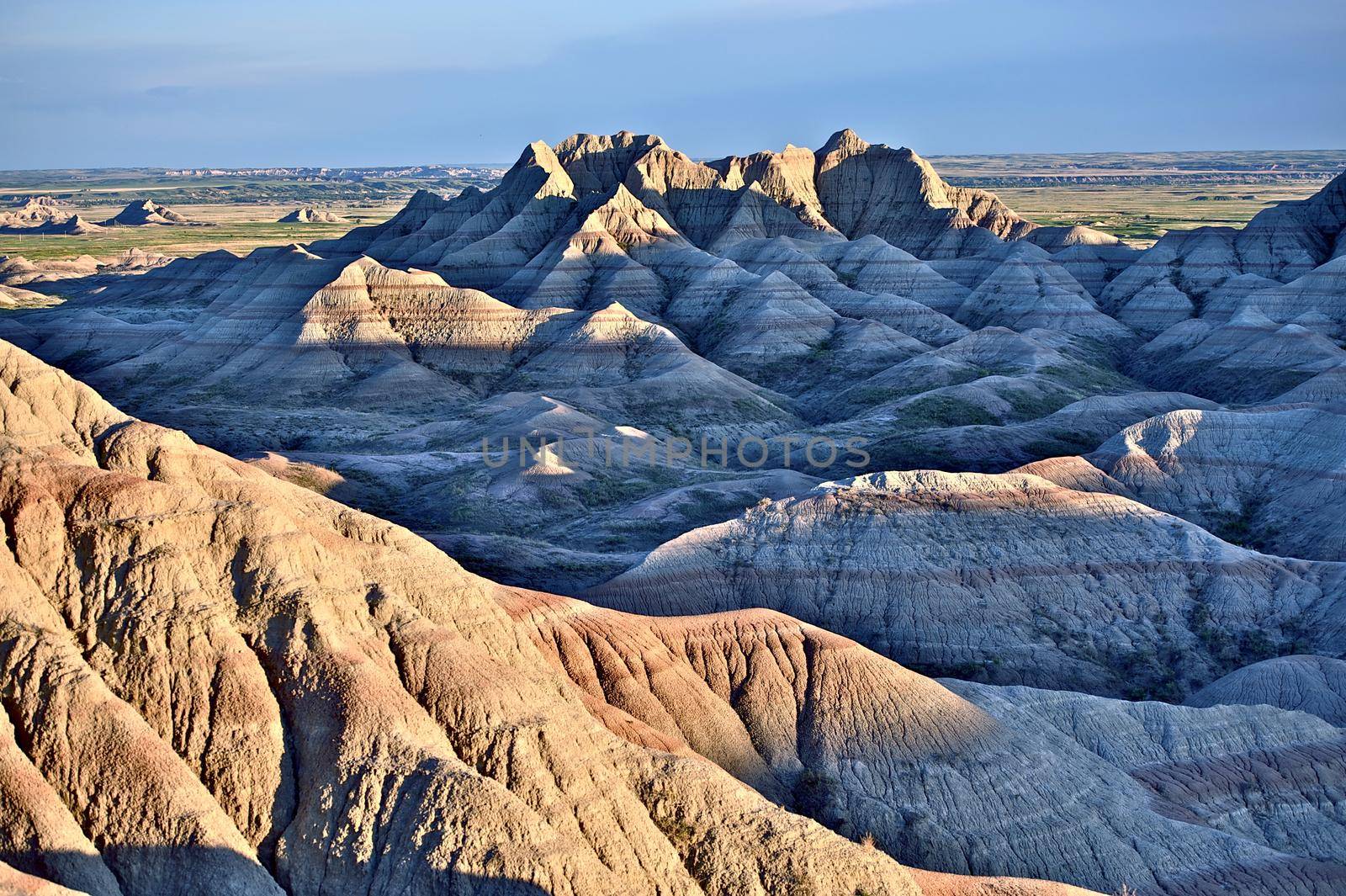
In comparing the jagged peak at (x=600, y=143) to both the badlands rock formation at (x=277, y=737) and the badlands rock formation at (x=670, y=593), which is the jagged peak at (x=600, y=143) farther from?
the badlands rock formation at (x=277, y=737)

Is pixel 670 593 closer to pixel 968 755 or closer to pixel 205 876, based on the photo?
pixel 968 755

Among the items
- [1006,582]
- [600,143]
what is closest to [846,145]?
[600,143]

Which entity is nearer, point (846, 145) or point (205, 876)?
point (205, 876)

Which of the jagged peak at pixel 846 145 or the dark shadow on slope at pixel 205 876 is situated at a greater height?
the jagged peak at pixel 846 145

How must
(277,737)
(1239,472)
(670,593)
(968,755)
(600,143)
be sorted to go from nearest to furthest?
(277,737)
(968,755)
(670,593)
(1239,472)
(600,143)

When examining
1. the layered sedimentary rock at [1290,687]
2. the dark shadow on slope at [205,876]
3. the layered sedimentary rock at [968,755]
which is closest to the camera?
the dark shadow on slope at [205,876]

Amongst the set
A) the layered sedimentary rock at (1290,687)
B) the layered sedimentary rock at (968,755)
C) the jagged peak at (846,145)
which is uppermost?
the jagged peak at (846,145)

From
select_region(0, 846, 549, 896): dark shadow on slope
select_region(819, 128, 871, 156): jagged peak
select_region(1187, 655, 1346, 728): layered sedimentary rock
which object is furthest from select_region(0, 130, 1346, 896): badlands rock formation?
select_region(819, 128, 871, 156): jagged peak

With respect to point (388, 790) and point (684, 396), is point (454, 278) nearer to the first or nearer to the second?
point (684, 396)

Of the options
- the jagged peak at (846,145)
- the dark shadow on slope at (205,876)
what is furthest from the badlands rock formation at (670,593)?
the jagged peak at (846,145)

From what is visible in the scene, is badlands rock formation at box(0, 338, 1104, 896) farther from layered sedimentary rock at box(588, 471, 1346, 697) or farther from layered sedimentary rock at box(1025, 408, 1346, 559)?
layered sedimentary rock at box(1025, 408, 1346, 559)

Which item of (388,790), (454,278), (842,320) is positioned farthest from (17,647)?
(454,278)

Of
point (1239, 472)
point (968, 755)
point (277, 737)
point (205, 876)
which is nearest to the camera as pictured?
point (205, 876)

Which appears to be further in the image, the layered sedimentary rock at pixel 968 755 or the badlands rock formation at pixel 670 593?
the layered sedimentary rock at pixel 968 755
